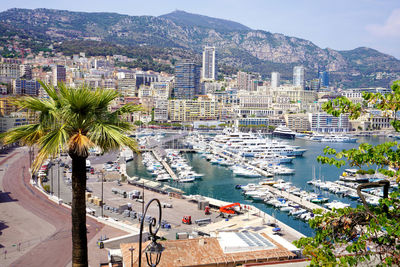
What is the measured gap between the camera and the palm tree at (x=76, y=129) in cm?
341

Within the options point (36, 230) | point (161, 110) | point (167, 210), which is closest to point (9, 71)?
point (161, 110)

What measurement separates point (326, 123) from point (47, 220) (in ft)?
225

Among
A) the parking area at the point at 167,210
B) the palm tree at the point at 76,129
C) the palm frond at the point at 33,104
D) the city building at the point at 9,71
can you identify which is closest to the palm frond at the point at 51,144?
the palm tree at the point at 76,129

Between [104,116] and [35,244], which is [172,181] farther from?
[104,116]

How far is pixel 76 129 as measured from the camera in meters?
3.47

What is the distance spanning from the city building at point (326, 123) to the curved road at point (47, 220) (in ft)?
202

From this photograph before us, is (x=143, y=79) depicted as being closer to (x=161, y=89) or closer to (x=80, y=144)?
(x=161, y=89)

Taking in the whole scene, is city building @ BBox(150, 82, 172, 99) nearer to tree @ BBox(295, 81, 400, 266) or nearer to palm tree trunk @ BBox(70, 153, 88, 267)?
palm tree trunk @ BBox(70, 153, 88, 267)

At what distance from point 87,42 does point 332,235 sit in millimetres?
144559

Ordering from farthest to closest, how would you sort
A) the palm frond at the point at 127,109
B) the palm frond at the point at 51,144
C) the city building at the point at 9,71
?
the city building at the point at 9,71
the palm frond at the point at 127,109
the palm frond at the point at 51,144

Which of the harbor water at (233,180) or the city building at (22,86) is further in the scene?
the city building at (22,86)

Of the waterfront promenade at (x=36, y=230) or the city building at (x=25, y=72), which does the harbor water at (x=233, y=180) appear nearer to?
the waterfront promenade at (x=36, y=230)

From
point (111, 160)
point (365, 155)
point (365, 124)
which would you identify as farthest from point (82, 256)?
point (365, 124)

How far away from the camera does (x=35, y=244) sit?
1133 centimetres
